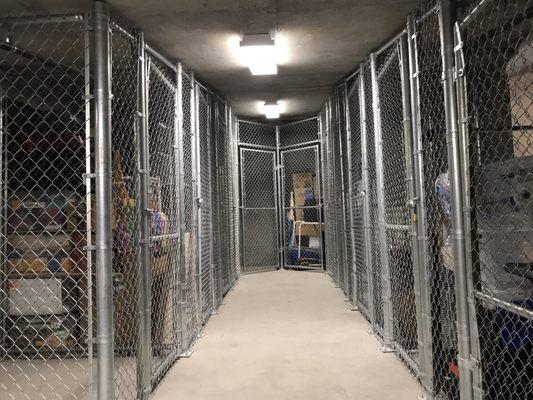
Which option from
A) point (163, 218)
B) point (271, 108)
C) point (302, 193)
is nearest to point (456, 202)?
point (163, 218)

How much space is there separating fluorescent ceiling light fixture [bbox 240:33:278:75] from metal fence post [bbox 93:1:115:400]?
1.48m

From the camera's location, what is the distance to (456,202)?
88.9 inches

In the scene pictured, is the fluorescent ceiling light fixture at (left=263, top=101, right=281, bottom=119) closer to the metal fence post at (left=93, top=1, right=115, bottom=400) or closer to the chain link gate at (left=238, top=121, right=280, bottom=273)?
the chain link gate at (left=238, top=121, right=280, bottom=273)

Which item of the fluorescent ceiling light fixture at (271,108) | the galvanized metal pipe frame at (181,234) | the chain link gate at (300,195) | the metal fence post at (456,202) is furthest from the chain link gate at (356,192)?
the chain link gate at (300,195)

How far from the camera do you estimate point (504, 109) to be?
2.86m

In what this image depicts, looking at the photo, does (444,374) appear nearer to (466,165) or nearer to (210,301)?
(466,165)

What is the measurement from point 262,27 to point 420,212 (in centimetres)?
208

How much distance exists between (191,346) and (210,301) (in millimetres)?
1149

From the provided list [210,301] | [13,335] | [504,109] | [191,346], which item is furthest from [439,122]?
[13,335]

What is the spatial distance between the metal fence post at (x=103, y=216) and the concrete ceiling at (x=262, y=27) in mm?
653

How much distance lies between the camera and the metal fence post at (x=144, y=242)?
9.08 feet

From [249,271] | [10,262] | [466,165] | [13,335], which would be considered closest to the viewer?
[466,165]

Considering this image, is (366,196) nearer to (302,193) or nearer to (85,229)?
(85,229)

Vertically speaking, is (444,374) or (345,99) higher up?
(345,99)
